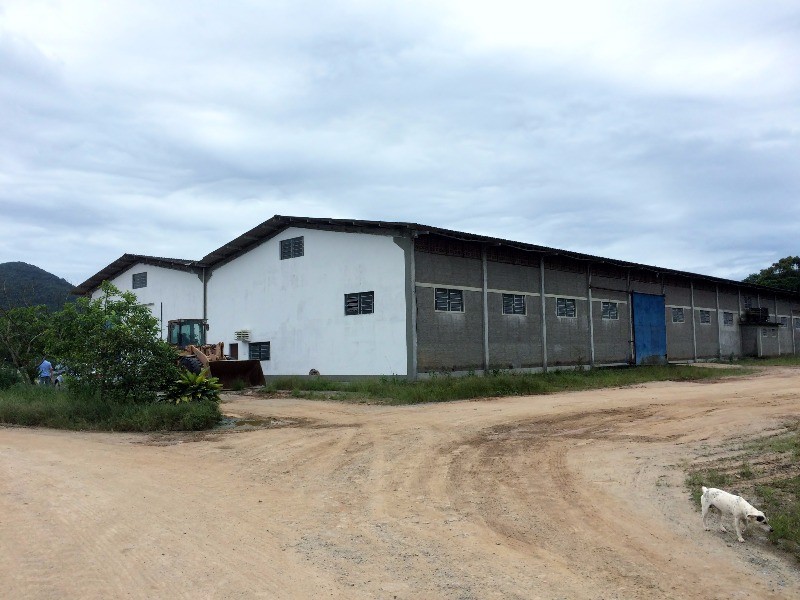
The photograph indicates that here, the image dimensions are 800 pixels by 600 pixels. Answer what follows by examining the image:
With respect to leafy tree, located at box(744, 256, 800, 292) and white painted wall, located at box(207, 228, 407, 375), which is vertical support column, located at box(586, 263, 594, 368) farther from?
leafy tree, located at box(744, 256, 800, 292)

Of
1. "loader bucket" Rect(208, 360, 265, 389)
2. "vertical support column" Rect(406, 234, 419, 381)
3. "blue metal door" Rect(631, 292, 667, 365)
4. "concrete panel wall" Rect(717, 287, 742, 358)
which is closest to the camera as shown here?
"vertical support column" Rect(406, 234, 419, 381)

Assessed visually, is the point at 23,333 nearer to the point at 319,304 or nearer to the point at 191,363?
the point at 191,363

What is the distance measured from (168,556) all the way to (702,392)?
1824 centimetres

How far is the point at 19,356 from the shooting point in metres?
21.4

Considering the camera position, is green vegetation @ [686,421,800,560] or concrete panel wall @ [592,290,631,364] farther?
concrete panel wall @ [592,290,631,364]

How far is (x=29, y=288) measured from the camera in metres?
22.8

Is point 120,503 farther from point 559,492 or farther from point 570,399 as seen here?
point 570,399

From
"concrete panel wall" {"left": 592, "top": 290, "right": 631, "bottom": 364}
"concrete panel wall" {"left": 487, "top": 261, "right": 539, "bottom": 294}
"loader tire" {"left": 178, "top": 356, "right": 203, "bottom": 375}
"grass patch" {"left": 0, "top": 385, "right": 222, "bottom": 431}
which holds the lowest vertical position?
"grass patch" {"left": 0, "top": 385, "right": 222, "bottom": 431}

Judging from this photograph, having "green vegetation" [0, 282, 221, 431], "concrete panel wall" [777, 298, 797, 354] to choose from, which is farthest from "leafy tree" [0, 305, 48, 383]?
"concrete panel wall" [777, 298, 797, 354]

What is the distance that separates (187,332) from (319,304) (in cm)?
509

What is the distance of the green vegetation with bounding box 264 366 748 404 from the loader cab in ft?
12.4

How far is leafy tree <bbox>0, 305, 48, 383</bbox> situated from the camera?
804 inches

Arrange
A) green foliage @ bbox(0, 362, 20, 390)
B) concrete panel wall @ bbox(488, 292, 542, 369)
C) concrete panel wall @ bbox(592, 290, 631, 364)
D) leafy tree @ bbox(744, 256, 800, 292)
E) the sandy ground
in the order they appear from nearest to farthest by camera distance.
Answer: the sandy ground < green foliage @ bbox(0, 362, 20, 390) < concrete panel wall @ bbox(488, 292, 542, 369) < concrete panel wall @ bbox(592, 290, 631, 364) < leafy tree @ bbox(744, 256, 800, 292)

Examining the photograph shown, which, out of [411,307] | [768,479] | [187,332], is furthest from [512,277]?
[768,479]
